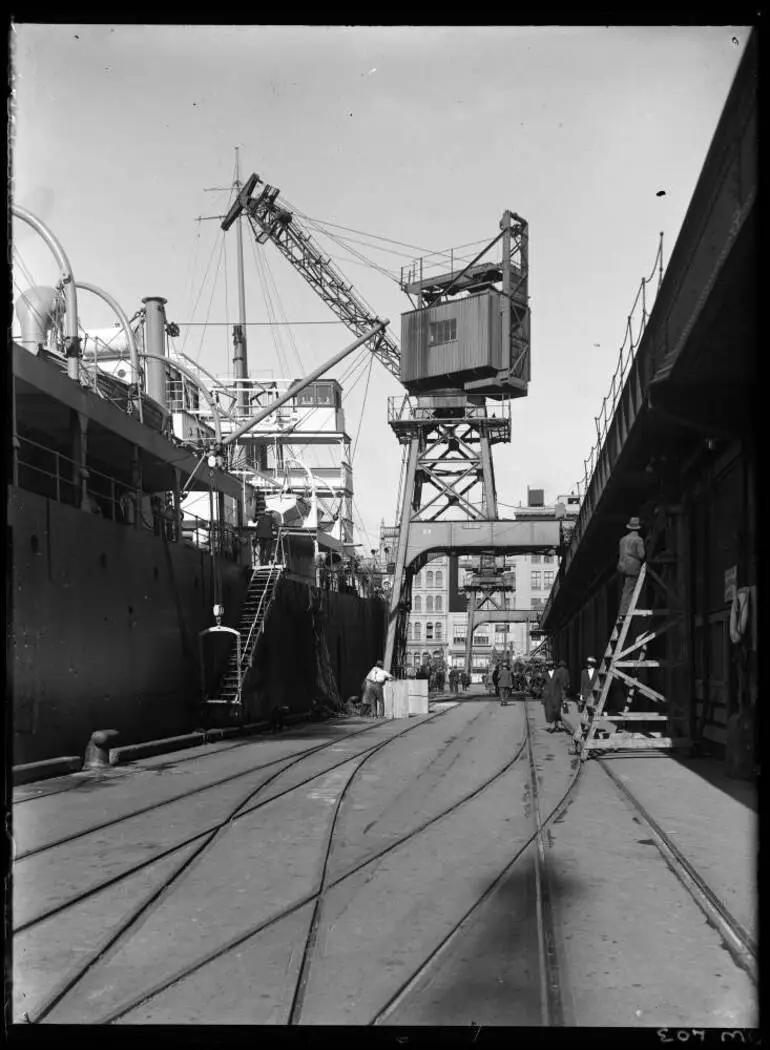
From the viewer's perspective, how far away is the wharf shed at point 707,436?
6844 millimetres

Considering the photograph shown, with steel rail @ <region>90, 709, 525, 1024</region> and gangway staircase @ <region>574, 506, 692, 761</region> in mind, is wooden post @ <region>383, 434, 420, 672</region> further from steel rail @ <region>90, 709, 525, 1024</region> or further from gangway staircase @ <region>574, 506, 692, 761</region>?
steel rail @ <region>90, 709, 525, 1024</region>

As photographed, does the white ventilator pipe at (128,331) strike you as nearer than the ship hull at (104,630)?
No

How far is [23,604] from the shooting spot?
527 inches

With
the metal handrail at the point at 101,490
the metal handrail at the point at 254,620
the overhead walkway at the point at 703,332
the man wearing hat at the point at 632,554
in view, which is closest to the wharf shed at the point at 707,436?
the overhead walkway at the point at 703,332

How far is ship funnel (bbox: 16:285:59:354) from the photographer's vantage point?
19.5m

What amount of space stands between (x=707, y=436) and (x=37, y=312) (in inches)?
533

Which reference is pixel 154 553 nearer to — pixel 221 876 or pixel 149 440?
pixel 149 440

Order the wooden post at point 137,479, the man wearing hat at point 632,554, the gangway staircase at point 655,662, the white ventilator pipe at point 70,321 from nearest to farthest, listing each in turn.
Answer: the gangway staircase at point 655,662
the man wearing hat at point 632,554
the white ventilator pipe at point 70,321
the wooden post at point 137,479

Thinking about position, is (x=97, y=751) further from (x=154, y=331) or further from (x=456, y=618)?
(x=456, y=618)

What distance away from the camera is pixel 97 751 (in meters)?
14.2

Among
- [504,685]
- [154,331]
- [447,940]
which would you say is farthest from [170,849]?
[504,685]

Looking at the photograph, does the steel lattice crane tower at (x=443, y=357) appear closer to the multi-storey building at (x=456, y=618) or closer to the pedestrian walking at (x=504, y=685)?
the pedestrian walking at (x=504, y=685)

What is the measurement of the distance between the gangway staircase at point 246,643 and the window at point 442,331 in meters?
8.19

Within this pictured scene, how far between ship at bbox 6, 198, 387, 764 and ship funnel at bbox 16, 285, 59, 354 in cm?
4
